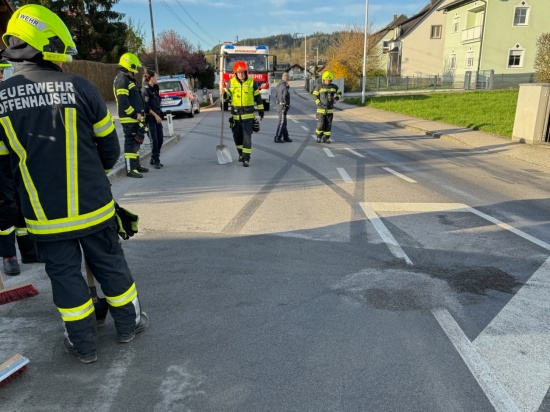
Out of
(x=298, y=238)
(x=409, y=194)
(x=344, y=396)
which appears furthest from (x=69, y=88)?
(x=409, y=194)

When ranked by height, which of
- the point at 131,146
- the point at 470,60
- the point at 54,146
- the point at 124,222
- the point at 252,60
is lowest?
the point at 131,146

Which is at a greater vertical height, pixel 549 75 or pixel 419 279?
pixel 549 75

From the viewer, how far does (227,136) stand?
15047 millimetres

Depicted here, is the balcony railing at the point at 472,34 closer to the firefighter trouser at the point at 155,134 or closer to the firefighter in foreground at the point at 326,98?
the firefighter in foreground at the point at 326,98

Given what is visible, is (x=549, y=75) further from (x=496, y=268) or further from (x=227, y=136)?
(x=496, y=268)

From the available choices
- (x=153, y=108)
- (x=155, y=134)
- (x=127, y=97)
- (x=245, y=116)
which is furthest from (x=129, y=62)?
(x=245, y=116)

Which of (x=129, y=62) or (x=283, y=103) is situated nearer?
(x=129, y=62)

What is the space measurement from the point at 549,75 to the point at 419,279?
2432 cm

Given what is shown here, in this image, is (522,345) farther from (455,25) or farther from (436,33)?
(436,33)

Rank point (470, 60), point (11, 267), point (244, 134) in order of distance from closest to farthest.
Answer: point (11, 267)
point (244, 134)
point (470, 60)

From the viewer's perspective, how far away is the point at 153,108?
9617 millimetres

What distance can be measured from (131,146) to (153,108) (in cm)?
128

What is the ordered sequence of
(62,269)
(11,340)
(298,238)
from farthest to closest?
(298,238)
(11,340)
(62,269)

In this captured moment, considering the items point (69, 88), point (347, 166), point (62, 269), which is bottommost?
point (347, 166)
